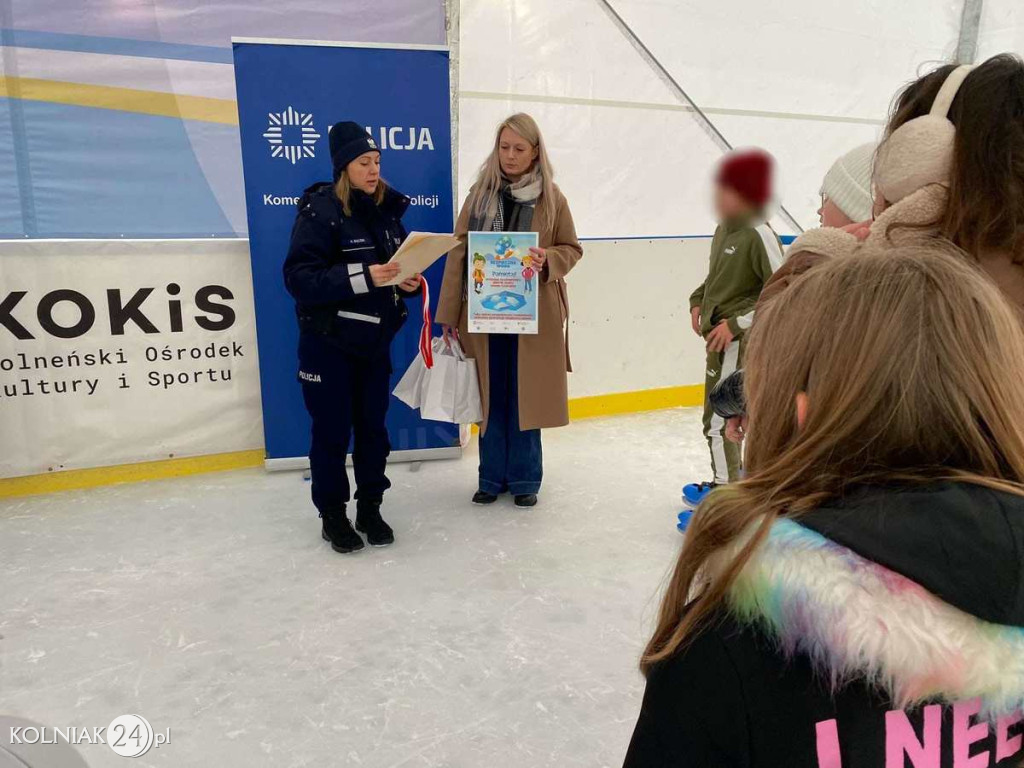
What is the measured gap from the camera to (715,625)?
2.02 ft

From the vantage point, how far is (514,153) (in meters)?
2.99

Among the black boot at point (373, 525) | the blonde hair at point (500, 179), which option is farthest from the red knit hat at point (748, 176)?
the black boot at point (373, 525)

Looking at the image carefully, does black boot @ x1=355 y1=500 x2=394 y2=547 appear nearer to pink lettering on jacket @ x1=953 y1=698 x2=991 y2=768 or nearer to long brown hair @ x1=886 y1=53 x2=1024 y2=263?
long brown hair @ x1=886 y1=53 x2=1024 y2=263

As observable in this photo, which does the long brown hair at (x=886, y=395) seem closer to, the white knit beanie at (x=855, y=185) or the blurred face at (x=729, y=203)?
the white knit beanie at (x=855, y=185)

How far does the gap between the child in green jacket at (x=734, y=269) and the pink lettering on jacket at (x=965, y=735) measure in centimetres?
196

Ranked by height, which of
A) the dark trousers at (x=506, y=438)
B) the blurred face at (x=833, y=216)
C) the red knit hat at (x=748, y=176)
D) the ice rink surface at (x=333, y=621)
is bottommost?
the ice rink surface at (x=333, y=621)

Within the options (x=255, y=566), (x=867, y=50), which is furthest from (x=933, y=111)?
(x=867, y=50)

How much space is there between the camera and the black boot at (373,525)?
2889 mm

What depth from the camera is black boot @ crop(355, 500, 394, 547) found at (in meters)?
2.89

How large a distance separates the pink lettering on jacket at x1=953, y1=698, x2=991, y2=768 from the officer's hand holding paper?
85.1 inches

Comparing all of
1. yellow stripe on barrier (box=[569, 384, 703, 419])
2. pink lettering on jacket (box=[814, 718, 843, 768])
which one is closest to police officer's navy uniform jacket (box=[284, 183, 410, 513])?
yellow stripe on barrier (box=[569, 384, 703, 419])

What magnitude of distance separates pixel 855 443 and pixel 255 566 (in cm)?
247

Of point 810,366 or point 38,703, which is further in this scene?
point 38,703

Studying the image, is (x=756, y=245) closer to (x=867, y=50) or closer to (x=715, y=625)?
(x=715, y=625)
